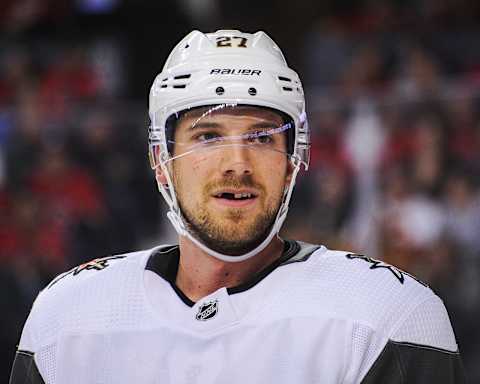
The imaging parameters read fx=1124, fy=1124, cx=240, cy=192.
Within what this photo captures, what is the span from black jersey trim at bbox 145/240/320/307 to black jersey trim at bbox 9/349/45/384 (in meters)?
0.29

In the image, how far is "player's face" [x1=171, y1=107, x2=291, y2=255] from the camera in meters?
2.02

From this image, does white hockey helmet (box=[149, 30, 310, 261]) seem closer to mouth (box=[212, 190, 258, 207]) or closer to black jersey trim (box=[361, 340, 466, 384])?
mouth (box=[212, 190, 258, 207])

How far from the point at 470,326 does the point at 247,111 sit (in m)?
2.91

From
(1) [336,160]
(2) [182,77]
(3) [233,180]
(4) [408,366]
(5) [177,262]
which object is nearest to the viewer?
(4) [408,366]

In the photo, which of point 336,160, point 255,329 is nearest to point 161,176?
point 255,329

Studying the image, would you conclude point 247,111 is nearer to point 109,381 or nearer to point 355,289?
point 355,289

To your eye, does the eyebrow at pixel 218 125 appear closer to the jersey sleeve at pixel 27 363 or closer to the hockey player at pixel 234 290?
the hockey player at pixel 234 290

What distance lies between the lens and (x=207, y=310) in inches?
81.0

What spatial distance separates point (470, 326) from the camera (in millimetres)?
4723

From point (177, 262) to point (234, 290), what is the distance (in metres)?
0.23

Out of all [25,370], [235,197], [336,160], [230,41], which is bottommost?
[336,160]

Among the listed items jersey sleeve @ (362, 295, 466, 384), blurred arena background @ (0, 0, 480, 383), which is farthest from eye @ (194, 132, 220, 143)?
blurred arena background @ (0, 0, 480, 383)

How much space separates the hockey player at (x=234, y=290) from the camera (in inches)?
76.6

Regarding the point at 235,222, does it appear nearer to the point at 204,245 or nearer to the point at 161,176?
the point at 204,245
